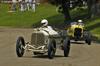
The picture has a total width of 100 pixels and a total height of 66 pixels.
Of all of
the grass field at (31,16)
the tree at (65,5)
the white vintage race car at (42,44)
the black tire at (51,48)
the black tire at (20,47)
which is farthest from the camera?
the grass field at (31,16)

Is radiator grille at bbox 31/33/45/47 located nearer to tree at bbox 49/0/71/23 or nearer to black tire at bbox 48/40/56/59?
black tire at bbox 48/40/56/59

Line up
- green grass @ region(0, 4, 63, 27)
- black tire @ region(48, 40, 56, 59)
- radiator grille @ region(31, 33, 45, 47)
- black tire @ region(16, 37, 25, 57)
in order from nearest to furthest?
1. black tire @ region(48, 40, 56, 59)
2. radiator grille @ region(31, 33, 45, 47)
3. black tire @ region(16, 37, 25, 57)
4. green grass @ region(0, 4, 63, 27)

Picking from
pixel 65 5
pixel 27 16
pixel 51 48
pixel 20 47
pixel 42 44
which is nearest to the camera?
pixel 51 48

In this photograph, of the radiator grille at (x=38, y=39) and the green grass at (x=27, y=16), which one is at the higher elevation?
the radiator grille at (x=38, y=39)

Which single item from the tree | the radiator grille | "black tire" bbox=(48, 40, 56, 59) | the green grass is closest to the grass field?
the green grass

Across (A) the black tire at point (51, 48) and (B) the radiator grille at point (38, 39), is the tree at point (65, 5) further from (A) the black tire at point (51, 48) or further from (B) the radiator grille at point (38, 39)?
(A) the black tire at point (51, 48)

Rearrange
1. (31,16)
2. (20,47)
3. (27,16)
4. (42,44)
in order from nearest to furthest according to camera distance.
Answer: (42,44)
(20,47)
(31,16)
(27,16)

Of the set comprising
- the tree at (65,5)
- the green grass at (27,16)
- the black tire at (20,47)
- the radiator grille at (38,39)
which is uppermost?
the radiator grille at (38,39)

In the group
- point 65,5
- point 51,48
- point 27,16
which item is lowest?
point 27,16

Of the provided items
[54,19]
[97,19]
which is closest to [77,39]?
[97,19]

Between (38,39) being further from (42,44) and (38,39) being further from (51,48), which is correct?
(51,48)

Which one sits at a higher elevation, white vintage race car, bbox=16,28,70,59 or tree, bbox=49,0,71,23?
Result: white vintage race car, bbox=16,28,70,59

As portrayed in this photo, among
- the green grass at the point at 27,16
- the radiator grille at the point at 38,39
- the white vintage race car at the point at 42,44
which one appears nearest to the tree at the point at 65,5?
the green grass at the point at 27,16

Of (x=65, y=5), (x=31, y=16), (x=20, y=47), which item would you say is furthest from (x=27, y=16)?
(x=20, y=47)
